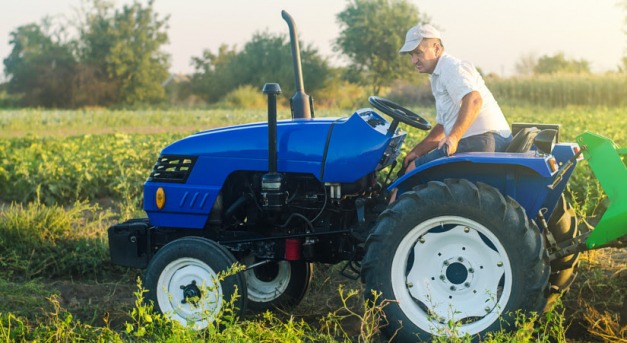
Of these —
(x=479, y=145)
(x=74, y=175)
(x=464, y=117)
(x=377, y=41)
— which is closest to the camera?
(x=464, y=117)

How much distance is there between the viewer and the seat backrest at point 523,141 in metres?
4.46

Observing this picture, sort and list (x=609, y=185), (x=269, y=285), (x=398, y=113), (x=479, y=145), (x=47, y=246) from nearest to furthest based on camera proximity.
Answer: (x=609, y=185) < (x=479, y=145) < (x=398, y=113) < (x=269, y=285) < (x=47, y=246)

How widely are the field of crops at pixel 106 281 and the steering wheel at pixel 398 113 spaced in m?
0.99

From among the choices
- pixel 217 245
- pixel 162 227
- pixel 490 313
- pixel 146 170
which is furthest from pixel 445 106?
pixel 146 170

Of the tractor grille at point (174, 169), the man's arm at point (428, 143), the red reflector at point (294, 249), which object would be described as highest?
the man's arm at point (428, 143)

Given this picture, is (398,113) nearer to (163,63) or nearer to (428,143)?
(428,143)

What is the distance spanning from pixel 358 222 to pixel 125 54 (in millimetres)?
48752

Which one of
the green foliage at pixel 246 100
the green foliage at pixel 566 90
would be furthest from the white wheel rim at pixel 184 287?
the green foliage at pixel 246 100

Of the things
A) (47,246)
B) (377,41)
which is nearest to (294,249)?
(47,246)

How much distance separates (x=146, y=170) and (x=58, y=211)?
9.38 ft

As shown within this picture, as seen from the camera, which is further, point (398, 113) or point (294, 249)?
point (294, 249)

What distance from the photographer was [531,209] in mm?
4258

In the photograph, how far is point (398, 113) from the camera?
Answer: 463cm

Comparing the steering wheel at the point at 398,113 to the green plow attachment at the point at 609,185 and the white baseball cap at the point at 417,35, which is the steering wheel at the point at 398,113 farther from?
the green plow attachment at the point at 609,185
